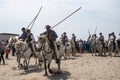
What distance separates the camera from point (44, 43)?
18922 mm

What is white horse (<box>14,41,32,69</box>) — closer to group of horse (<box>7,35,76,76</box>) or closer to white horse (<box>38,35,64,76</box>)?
group of horse (<box>7,35,76,76</box>)

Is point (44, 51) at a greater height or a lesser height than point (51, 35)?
lesser

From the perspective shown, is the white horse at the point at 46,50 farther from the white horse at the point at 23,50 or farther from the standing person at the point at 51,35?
the white horse at the point at 23,50

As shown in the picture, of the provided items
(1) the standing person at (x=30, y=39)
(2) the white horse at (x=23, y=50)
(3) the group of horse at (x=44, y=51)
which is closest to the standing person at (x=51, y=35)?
(3) the group of horse at (x=44, y=51)

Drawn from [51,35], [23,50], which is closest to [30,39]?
[23,50]

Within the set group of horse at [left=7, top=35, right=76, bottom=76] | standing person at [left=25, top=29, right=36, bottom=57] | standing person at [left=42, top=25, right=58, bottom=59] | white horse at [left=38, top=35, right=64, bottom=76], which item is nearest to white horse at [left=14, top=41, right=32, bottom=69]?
group of horse at [left=7, top=35, right=76, bottom=76]

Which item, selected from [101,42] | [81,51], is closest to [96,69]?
[101,42]

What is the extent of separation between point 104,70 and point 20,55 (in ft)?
19.2

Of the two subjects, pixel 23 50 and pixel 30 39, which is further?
pixel 30 39

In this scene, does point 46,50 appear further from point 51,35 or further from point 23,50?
point 23,50

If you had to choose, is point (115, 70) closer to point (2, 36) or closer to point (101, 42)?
point (101, 42)

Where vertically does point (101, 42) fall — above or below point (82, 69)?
above

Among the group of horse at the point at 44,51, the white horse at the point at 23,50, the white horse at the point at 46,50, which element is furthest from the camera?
the white horse at the point at 23,50

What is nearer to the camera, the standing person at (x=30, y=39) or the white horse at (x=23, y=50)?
the white horse at (x=23, y=50)
